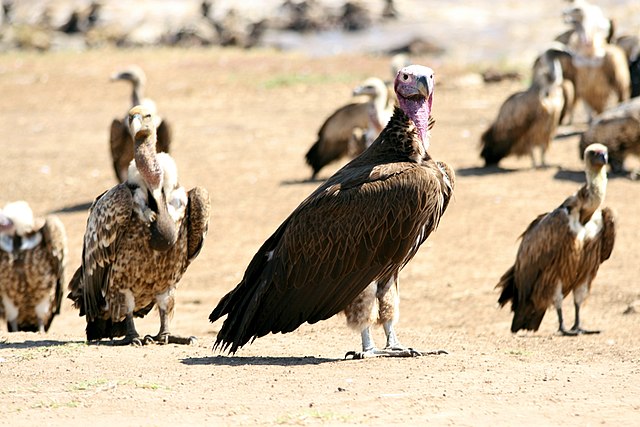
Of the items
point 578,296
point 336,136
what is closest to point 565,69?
point 336,136

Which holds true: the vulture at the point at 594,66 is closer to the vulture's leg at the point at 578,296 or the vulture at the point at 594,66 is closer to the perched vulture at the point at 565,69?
the perched vulture at the point at 565,69

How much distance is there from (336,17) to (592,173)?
37.0 metres

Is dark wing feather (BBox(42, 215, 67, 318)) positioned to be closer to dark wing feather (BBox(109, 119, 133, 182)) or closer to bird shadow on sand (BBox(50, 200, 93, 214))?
dark wing feather (BBox(109, 119, 133, 182))

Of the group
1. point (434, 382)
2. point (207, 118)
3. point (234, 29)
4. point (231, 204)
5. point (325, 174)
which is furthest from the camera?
point (234, 29)

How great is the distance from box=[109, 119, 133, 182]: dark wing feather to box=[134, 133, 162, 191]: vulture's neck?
6797mm

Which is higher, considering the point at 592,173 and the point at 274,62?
the point at 274,62

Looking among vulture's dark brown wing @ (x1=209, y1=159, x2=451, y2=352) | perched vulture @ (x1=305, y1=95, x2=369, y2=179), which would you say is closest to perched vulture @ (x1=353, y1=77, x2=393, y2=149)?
perched vulture @ (x1=305, y1=95, x2=369, y2=179)

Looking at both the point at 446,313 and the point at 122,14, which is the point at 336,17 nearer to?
the point at 122,14

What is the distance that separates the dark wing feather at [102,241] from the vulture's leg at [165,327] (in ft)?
1.37

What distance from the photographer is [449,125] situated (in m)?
21.1

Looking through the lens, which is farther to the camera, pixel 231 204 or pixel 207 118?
pixel 207 118

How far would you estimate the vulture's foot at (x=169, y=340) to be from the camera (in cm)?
869

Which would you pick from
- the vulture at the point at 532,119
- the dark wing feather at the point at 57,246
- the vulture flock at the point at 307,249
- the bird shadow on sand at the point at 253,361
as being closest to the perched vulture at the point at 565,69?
the vulture at the point at 532,119

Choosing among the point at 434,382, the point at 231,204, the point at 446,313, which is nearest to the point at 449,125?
the point at 231,204
